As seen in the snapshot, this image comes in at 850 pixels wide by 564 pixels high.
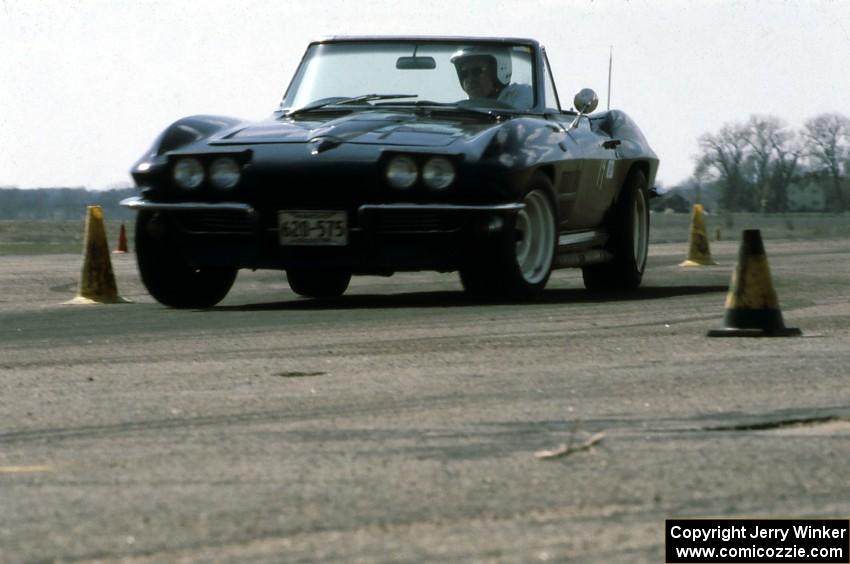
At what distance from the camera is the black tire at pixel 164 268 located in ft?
34.4

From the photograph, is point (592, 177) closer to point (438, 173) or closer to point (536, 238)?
point (536, 238)

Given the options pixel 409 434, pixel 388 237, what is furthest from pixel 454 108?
pixel 409 434

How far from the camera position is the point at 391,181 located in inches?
391

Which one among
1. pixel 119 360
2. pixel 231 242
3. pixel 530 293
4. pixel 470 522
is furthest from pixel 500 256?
pixel 470 522

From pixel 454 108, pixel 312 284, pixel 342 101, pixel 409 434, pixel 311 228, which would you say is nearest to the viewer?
pixel 409 434

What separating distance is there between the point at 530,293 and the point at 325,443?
5.58 m

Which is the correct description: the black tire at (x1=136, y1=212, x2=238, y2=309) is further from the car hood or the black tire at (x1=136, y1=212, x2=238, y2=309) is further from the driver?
the driver

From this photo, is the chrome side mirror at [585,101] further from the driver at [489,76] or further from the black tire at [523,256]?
the black tire at [523,256]

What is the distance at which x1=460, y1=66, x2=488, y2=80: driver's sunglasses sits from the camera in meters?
11.5

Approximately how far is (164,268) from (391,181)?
1591 millimetres

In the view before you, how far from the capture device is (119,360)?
297 inches

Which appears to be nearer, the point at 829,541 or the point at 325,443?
the point at 829,541

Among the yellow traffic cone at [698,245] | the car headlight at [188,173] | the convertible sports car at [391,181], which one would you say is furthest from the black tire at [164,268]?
the yellow traffic cone at [698,245]

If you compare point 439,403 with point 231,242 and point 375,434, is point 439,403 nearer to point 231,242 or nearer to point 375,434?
point 375,434
